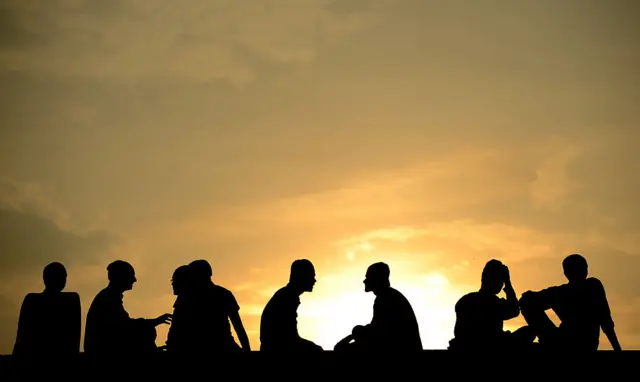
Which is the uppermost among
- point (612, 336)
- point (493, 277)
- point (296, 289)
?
point (296, 289)

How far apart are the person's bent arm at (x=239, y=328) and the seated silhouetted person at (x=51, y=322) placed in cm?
232

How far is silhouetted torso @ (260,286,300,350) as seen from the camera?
15.1 m

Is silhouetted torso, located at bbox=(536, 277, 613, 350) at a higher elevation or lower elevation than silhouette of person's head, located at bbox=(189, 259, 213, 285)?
lower

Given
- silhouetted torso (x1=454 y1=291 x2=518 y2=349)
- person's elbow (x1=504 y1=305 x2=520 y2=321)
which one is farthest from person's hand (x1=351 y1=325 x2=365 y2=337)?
person's elbow (x1=504 y1=305 x2=520 y2=321)

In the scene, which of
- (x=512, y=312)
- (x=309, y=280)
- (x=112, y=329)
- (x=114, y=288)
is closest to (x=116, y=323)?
(x=112, y=329)

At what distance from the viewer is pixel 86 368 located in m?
14.3

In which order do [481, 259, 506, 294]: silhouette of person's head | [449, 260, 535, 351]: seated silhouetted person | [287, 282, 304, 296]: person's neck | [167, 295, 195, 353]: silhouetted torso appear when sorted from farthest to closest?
A: 1. [287, 282, 304, 296]: person's neck
2. [167, 295, 195, 353]: silhouetted torso
3. [481, 259, 506, 294]: silhouette of person's head
4. [449, 260, 535, 351]: seated silhouetted person

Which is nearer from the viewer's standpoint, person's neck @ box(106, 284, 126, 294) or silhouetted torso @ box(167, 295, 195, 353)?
silhouetted torso @ box(167, 295, 195, 353)

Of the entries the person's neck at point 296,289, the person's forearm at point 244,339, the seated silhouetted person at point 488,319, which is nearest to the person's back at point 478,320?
the seated silhouetted person at point 488,319

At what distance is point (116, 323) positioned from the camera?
1483cm

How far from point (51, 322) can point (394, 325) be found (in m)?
5.09

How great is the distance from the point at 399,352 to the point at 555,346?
2.30 m

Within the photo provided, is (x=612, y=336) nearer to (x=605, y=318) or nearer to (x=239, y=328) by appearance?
(x=605, y=318)

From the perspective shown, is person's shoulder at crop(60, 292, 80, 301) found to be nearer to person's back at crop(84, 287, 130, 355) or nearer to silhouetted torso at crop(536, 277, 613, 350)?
person's back at crop(84, 287, 130, 355)
